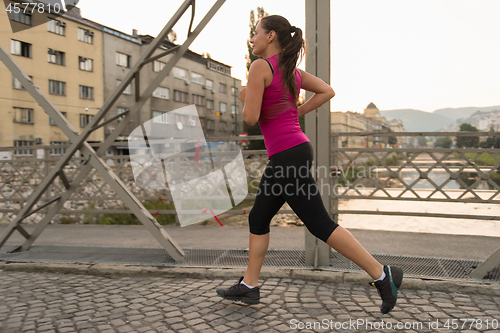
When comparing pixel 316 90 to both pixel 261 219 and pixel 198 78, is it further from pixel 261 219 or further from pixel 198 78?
pixel 198 78

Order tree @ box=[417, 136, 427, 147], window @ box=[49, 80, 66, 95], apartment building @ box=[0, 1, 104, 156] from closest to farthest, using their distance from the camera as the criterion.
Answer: tree @ box=[417, 136, 427, 147]
apartment building @ box=[0, 1, 104, 156]
window @ box=[49, 80, 66, 95]

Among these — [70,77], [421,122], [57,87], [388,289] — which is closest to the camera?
[388,289]

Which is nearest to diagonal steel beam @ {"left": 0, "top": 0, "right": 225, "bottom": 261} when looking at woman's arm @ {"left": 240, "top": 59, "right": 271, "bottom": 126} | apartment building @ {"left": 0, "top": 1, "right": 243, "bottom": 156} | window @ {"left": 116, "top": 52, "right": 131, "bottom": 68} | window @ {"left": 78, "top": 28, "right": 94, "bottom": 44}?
woman's arm @ {"left": 240, "top": 59, "right": 271, "bottom": 126}

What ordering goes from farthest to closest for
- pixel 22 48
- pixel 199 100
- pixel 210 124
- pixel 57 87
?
pixel 210 124, pixel 199 100, pixel 57 87, pixel 22 48

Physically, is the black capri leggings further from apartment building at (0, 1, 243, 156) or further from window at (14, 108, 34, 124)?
window at (14, 108, 34, 124)

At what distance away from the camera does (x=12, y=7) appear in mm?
4590

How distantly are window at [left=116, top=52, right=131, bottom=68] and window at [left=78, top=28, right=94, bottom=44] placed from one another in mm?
3573

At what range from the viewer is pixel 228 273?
11.7 feet

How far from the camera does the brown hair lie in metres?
2.60

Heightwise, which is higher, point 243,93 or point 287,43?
point 287,43

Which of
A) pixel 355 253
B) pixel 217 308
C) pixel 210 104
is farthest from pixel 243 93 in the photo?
pixel 210 104

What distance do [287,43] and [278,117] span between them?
1.70 ft

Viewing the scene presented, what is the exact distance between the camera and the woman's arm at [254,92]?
250 centimetres

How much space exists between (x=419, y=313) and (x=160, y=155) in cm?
486
